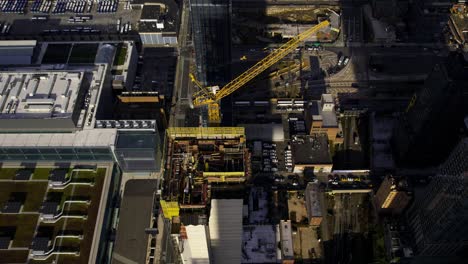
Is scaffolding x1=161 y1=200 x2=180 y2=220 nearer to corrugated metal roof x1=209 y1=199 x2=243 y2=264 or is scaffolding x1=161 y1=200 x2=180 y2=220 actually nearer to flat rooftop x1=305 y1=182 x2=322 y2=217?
corrugated metal roof x1=209 y1=199 x2=243 y2=264

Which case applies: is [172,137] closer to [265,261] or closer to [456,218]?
[265,261]

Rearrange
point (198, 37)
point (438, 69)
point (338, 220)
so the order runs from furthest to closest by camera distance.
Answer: point (338, 220) → point (198, 37) → point (438, 69)

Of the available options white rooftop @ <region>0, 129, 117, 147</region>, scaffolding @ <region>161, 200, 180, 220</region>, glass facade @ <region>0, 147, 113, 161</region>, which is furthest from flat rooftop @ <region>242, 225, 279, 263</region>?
white rooftop @ <region>0, 129, 117, 147</region>

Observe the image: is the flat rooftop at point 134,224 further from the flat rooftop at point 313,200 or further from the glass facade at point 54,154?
the flat rooftop at point 313,200

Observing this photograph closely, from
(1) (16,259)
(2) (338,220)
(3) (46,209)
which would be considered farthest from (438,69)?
(1) (16,259)

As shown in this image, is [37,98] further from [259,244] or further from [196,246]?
[259,244]
